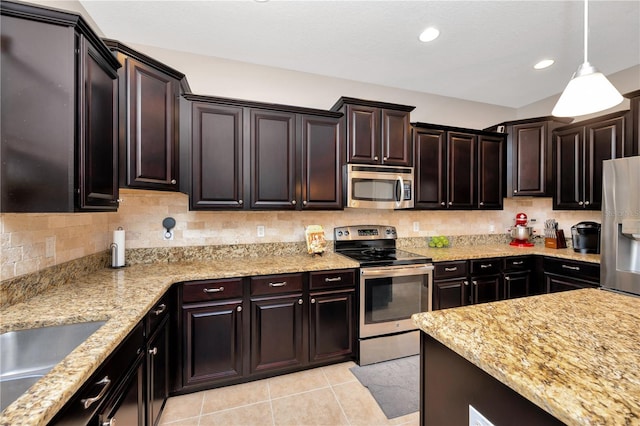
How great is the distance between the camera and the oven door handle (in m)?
2.39

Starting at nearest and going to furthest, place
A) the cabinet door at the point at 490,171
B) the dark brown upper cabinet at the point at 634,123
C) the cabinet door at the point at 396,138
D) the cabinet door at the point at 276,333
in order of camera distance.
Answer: the cabinet door at the point at 276,333, the dark brown upper cabinet at the point at 634,123, the cabinet door at the point at 396,138, the cabinet door at the point at 490,171

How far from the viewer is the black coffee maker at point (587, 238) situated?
2801mm

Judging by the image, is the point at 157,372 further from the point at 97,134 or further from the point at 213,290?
the point at 97,134

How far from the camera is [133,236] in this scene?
2.35m

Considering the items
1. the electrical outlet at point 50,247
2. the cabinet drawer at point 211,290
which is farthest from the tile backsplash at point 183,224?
the cabinet drawer at point 211,290

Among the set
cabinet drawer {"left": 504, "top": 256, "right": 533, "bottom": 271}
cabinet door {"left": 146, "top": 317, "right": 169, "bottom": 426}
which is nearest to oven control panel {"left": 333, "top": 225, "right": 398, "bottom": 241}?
cabinet drawer {"left": 504, "top": 256, "right": 533, "bottom": 271}

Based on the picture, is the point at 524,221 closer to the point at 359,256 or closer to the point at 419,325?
the point at 359,256

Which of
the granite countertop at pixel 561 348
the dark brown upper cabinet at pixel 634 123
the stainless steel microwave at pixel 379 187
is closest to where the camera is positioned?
the granite countertop at pixel 561 348

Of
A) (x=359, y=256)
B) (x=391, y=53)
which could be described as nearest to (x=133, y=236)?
(x=359, y=256)

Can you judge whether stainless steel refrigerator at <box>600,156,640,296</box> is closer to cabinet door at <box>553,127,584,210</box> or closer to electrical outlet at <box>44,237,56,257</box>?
cabinet door at <box>553,127,584,210</box>

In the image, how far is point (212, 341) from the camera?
202cm

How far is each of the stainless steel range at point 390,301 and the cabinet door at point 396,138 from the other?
1030 millimetres

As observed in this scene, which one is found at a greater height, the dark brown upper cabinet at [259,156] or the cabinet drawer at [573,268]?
the dark brown upper cabinet at [259,156]

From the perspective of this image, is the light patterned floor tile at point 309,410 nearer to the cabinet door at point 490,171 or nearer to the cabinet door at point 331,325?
the cabinet door at point 331,325
